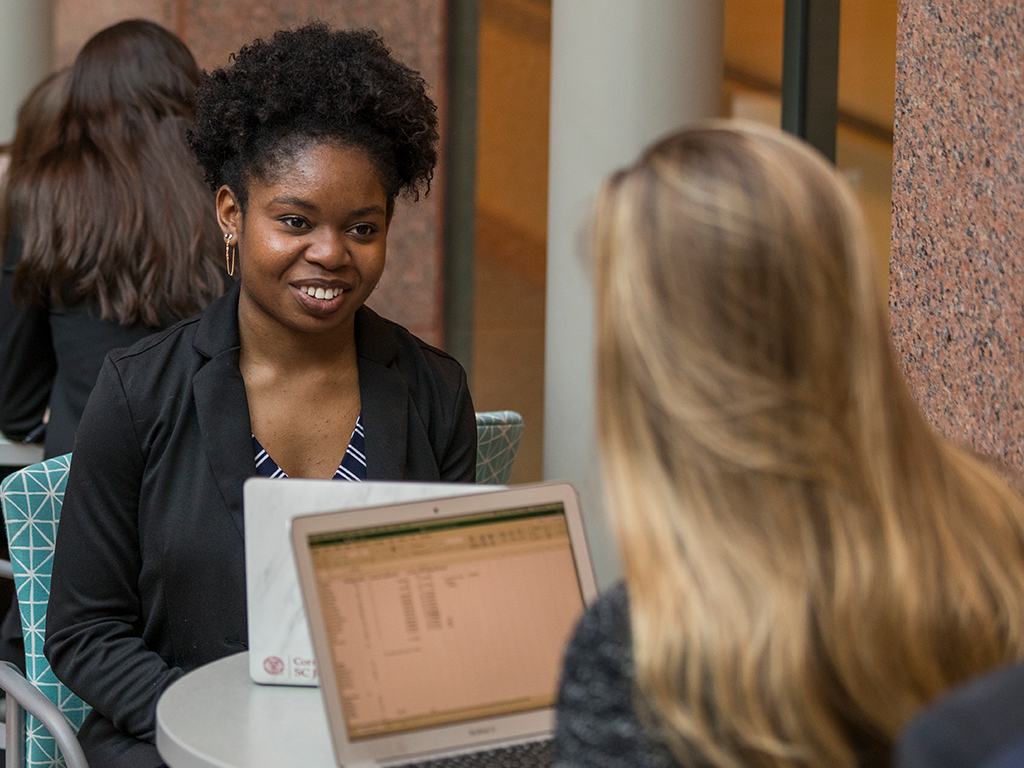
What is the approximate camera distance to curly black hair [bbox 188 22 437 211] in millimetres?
2311

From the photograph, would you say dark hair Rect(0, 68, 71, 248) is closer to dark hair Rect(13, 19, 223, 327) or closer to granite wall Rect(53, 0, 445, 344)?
dark hair Rect(13, 19, 223, 327)

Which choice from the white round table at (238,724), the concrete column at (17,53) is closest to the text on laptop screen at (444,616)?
the white round table at (238,724)

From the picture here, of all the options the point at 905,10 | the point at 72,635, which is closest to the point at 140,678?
the point at 72,635

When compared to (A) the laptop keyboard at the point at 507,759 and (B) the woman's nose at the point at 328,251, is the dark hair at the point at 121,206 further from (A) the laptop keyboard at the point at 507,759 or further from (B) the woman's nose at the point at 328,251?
(A) the laptop keyboard at the point at 507,759

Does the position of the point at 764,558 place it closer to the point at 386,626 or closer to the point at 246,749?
the point at 386,626

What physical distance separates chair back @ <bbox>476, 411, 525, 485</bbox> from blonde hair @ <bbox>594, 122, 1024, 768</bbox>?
165 centimetres

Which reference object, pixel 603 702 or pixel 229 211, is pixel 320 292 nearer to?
pixel 229 211

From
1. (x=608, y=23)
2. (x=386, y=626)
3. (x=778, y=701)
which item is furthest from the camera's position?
(x=608, y=23)

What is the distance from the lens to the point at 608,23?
12.1 feet

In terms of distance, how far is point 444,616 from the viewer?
157 cm

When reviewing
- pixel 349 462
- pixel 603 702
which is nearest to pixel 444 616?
pixel 603 702

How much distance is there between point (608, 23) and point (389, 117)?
1519mm

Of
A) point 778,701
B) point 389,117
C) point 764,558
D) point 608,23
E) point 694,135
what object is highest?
point 608,23

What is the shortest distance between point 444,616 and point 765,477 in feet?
1.98
